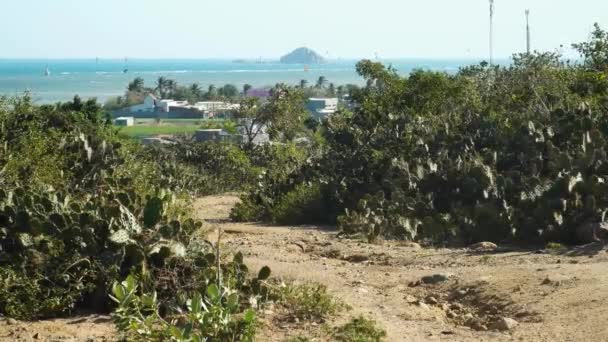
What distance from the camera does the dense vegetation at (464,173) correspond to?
10.6 metres

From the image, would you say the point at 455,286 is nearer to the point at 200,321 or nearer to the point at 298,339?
the point at 298,339

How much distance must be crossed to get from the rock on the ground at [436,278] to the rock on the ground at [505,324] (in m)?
1.46

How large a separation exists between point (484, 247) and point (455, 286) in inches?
79.0

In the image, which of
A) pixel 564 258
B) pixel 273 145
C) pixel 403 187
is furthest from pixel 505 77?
pixel 564 258

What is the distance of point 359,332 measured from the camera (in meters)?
6.25

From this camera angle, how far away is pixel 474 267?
8797 millimetres

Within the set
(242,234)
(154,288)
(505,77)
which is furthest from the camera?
(505,77)

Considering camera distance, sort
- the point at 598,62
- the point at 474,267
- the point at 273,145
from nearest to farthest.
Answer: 1. the point at 474,267
2. the point at 598,62
3. the point at 273,145

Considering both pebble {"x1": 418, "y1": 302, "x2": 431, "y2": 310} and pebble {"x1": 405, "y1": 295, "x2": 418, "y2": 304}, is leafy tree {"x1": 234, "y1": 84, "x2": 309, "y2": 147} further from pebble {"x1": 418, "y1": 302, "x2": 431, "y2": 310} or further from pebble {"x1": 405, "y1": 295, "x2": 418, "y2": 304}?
pebble {"x1": 418, "y1": 302, "x2": 431, "y2": 310}

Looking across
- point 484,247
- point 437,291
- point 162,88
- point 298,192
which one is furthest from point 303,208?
point 162,88

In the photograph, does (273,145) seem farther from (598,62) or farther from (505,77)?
(598,62)

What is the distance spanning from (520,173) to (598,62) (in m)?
11.1

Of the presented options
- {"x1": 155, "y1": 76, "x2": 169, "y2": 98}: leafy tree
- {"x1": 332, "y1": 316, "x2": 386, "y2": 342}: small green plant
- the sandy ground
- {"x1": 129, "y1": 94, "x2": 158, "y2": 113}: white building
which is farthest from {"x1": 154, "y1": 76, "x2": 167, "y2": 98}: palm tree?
{"x1": 332, "y1": 316, "x2": 386, "y2": 342}: small green plant

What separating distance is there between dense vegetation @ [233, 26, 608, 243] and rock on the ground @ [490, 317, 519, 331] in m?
3.40
